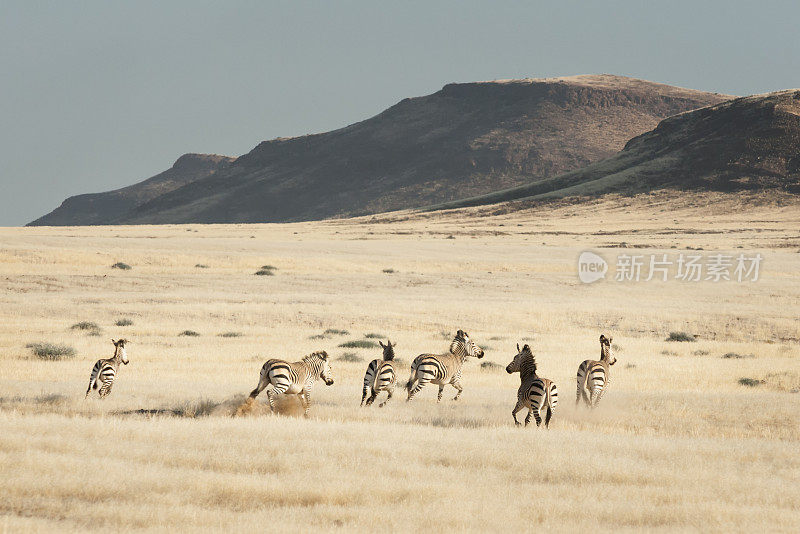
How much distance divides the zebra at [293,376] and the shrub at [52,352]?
1048 centimetres

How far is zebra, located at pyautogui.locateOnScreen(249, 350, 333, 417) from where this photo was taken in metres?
13.7

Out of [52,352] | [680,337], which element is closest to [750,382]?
[680,337]

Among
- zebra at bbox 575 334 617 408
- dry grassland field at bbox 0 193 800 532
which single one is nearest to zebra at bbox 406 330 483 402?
dry grassland field at bbox 0 193 800 532

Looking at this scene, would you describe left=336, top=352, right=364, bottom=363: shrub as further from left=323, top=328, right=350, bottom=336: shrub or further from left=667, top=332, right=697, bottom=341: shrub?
left=667, top=332, right=697, bottom=341: shrub

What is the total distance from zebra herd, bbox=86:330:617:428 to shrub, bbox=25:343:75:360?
7914 millimetres

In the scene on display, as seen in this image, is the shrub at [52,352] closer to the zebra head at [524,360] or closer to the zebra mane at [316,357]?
the zebra mane at [316,357]

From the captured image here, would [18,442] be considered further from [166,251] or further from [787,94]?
[787,94]

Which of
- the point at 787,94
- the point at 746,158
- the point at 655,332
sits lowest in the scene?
the point at 655,332

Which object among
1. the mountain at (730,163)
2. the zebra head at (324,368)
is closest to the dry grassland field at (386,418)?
the zebra head at (324,368)

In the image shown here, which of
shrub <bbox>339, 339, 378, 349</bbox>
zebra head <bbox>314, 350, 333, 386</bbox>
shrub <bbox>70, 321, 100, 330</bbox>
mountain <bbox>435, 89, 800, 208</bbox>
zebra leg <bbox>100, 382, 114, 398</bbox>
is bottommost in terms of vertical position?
shrub <bbox>339, 339, 378, 349</bbox>

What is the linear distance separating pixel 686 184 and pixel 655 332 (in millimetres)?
146465

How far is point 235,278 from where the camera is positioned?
51.0 m

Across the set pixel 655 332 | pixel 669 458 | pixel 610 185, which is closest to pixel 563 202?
pixel 610 185

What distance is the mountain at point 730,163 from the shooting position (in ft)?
551
